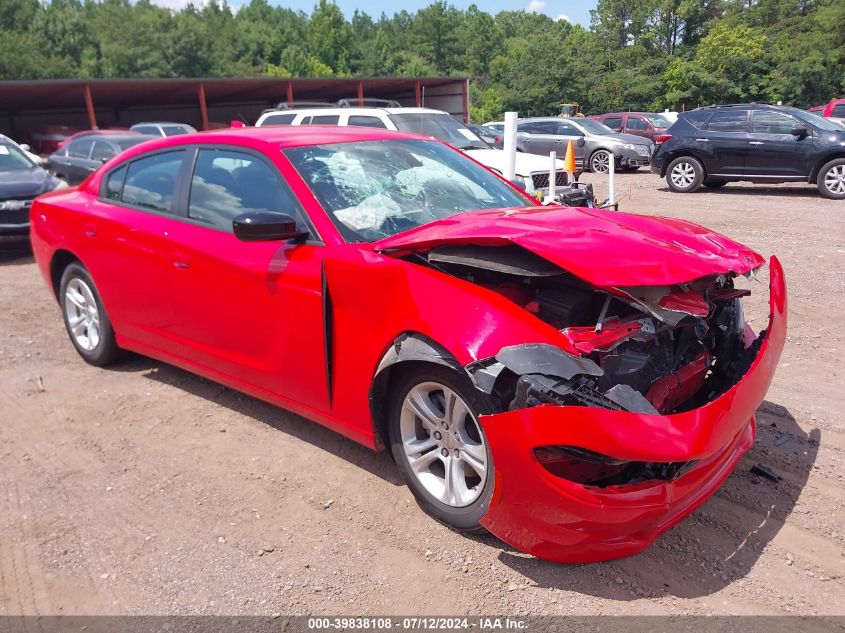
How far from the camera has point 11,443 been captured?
4059 mm

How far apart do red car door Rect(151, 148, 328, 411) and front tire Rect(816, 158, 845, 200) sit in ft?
39.7

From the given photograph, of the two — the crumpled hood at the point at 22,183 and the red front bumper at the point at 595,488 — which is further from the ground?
the crumpled hood at the point at 22,183

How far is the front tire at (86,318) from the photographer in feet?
16.0

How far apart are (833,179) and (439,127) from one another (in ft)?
23.3

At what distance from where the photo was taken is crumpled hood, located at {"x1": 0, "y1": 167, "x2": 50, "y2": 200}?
30.8 ft

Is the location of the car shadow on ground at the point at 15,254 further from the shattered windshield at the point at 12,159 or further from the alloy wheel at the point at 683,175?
the alloy wheel at the point at 683,175

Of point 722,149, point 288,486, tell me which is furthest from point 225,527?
point 722,149

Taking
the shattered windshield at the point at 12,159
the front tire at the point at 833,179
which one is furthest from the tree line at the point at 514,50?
the shattered windshield at the point at 12,159

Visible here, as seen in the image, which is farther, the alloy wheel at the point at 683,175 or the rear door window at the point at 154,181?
the alloy wheel at the point at 683,175

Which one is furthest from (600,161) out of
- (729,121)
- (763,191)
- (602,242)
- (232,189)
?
(602,242)

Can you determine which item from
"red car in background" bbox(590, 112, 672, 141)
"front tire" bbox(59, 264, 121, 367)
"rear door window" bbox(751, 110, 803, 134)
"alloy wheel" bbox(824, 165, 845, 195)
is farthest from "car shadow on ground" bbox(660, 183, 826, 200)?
"front tire" bbox(59, 264, 121, 367)

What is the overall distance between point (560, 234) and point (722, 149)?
40.3 feet

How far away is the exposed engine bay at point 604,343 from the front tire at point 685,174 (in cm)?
1180

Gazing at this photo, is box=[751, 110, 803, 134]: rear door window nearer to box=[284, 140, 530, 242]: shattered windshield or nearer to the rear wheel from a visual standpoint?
the rear wheel
